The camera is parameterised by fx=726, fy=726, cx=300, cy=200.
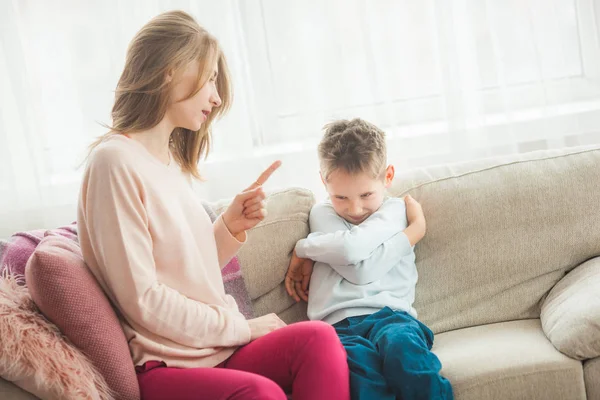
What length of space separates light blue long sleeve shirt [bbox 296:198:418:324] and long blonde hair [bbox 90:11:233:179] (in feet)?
1.97

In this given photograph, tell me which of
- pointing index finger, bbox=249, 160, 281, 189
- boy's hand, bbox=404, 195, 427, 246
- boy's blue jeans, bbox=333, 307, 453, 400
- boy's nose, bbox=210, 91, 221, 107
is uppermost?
boy's nose, bbox=210, 91, 221, 107

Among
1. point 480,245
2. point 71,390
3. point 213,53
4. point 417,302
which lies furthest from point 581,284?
point 71,390

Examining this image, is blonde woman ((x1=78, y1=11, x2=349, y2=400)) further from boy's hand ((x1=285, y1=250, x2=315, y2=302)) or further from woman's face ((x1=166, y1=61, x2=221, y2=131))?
boy's hand ((x1=285, y1=250, x2=315, y2=302))

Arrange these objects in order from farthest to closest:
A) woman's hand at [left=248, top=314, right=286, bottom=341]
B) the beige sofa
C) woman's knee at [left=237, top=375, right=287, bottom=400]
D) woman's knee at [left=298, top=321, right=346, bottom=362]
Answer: the beige sofa → woman's hand at [left=248, top=314, right=286, bottom=341] → woman's knee at [left=298, top=321, right=346, bottom=362] → woman's knee at [left=237, top=375, right=287, bottom=400]

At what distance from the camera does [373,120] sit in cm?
270

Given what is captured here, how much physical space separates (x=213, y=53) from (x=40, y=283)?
2.25ft

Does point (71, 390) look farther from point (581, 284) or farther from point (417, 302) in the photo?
point (581, 284)

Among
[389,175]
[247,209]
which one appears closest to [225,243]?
[247,209]

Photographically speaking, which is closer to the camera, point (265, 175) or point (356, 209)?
point (265, 175)

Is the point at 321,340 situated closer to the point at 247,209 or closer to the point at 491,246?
the point at 247,209

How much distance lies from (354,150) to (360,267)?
33 cm

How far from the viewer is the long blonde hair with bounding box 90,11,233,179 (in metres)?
1.71

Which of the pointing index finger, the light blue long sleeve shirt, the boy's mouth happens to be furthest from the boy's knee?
the boy's mouth

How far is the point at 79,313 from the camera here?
1537 millimetres
